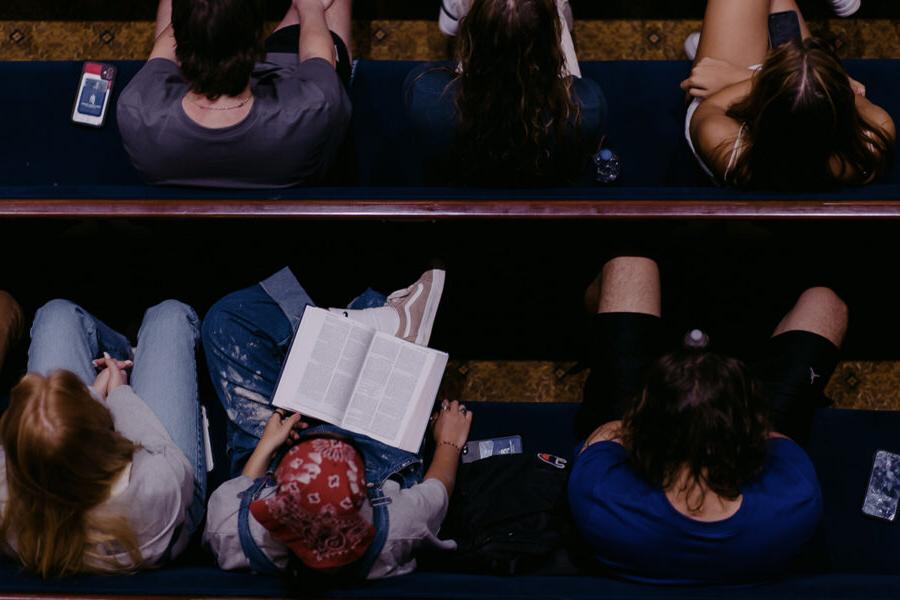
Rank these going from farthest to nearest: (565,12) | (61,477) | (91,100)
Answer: (565,12) → (91,100) → (61,477)

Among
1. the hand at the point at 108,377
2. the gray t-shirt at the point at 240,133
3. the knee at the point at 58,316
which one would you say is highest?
the gray t-shirt at the point at 240,133

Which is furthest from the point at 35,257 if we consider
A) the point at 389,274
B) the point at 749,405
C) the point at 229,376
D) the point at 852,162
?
the point at 852,162

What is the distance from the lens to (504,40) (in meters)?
1.72

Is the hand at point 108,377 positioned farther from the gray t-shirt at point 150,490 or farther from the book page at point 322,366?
the book page at point 322,366

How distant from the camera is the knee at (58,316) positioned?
6.14 ft

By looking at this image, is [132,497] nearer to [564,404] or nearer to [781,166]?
[564,404]

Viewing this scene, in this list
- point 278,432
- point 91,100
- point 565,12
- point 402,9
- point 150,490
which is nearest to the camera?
point 150,490

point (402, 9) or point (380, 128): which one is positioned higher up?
point (402, 9)

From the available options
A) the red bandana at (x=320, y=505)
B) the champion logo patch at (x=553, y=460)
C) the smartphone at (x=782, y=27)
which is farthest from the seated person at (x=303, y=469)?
the smartphone at (x=782, y=27)

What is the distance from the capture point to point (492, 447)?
201 centimetres

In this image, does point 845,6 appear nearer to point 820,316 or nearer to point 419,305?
point 820,316

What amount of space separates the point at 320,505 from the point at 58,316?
0.87 metres

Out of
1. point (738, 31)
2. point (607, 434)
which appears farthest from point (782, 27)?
point (607, 434)

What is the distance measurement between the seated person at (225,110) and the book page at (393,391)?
42 cm
